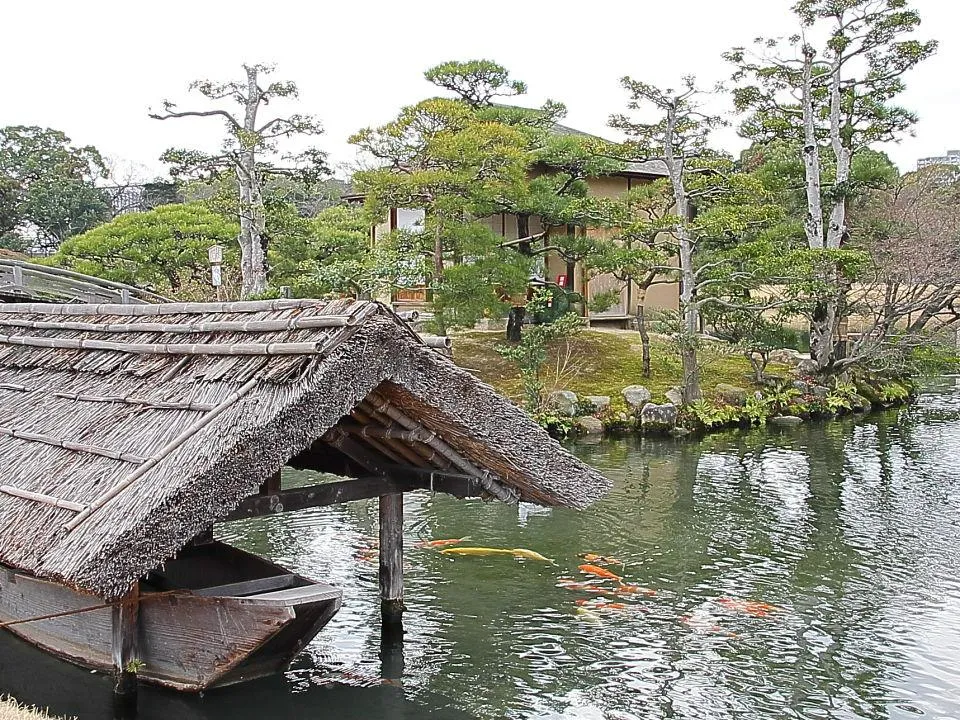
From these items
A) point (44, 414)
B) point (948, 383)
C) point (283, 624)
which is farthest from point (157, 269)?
point (948, 383)

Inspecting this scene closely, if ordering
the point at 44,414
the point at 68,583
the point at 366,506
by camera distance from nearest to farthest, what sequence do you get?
the point at 68,583 < the point at 44,414 < the point at 366,506

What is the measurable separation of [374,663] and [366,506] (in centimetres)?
515

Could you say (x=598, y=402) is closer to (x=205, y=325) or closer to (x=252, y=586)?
(x=252, y=586)

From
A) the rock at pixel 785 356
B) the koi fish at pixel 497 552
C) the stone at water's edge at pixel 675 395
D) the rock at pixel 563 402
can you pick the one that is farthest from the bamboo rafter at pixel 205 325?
the rock at pixel 785 356

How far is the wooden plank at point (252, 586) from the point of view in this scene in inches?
246

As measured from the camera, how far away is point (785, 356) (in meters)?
22.7

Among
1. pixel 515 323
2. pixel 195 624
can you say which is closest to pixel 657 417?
pixel 515 323

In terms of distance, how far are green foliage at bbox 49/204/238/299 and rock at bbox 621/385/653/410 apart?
28.4 feet

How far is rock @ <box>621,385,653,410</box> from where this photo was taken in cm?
1809

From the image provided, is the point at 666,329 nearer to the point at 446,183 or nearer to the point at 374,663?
the point at 446,183

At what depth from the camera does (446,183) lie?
17.6 m

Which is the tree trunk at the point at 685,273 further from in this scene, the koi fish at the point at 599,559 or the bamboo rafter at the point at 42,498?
the bamboo rafter at the point at 42,498

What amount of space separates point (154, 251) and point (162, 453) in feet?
54.8

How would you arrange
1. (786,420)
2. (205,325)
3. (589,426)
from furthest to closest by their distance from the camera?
(786,420) < (589,426) < (205,325)
